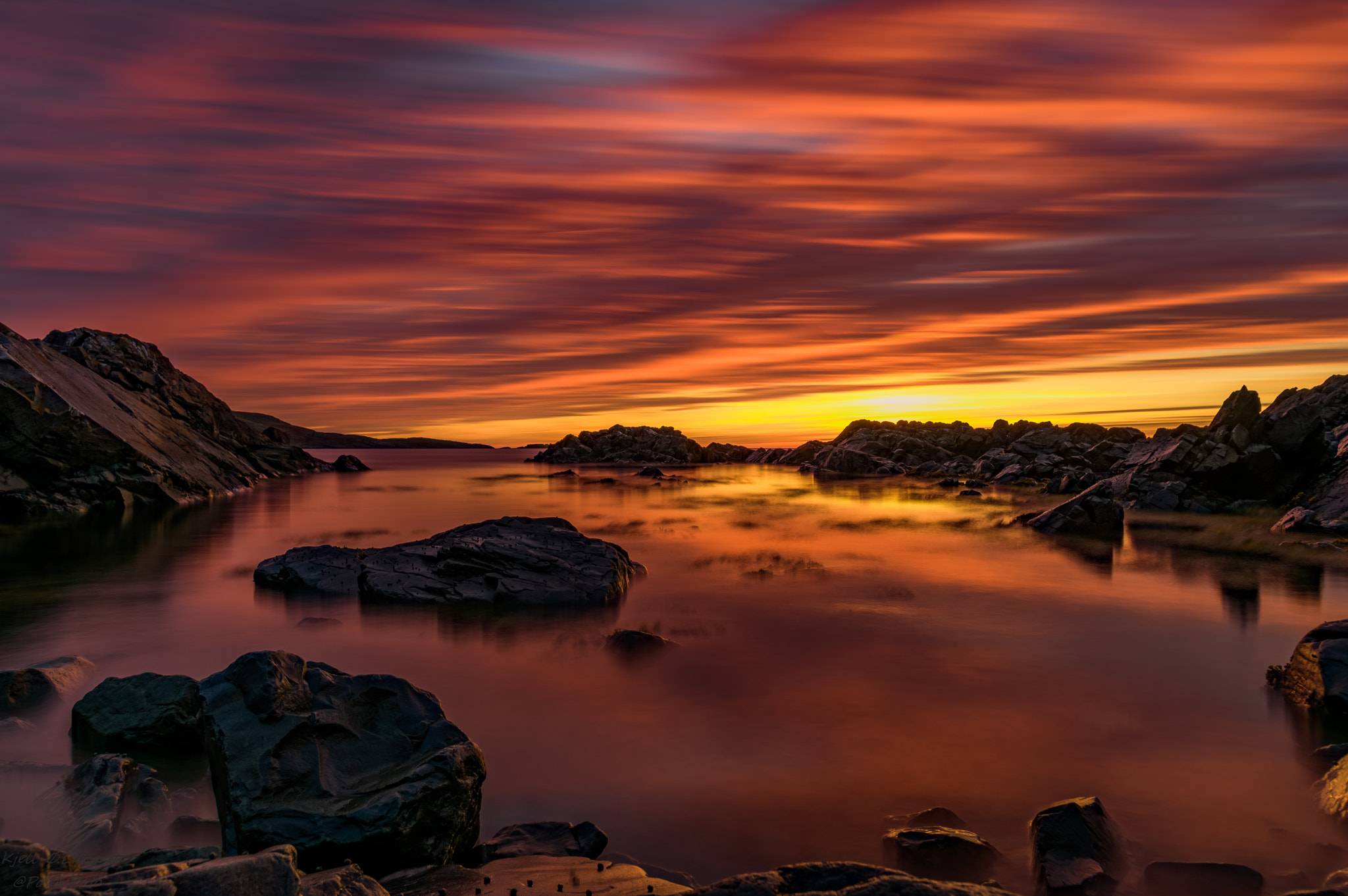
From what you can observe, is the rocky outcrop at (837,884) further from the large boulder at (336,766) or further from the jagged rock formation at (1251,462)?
the jagged rock formation at (1251,462)

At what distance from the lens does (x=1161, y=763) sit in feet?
36.9

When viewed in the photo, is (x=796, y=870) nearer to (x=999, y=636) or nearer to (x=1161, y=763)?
(x=1161, y=763)

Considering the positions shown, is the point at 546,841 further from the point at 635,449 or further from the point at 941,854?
the point at 635,449

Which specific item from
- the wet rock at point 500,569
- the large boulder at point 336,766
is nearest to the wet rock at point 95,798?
the large boulder at point 336,766

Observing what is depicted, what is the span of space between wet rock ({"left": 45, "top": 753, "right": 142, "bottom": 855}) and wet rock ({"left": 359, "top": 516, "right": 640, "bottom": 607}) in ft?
40.1

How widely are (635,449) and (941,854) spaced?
16693 cm

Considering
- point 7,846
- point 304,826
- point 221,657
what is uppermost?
point 7,846

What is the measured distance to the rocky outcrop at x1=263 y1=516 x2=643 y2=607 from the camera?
22.3 meters

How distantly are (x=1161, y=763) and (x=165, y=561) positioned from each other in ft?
113

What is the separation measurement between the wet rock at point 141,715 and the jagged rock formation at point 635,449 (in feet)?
506

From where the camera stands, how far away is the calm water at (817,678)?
31.5 feet

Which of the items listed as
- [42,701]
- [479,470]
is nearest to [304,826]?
[42,701]

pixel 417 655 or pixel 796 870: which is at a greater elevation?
pixel 796 870

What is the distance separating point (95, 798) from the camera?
29.7 feet
